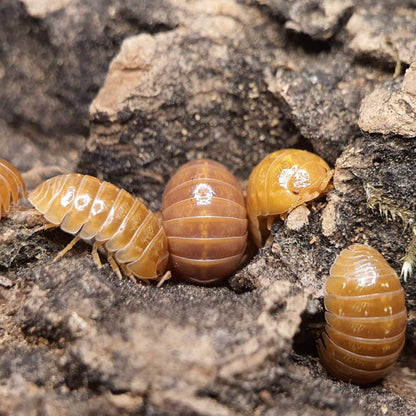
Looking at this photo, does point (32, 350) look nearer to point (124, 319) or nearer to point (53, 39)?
point (124, 319)

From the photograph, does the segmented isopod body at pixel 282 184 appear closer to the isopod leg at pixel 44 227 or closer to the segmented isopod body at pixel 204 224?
the segmented isopod body at pixel 204 224

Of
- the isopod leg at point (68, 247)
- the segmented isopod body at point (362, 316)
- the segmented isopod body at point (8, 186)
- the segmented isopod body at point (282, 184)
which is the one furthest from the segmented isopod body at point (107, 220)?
the segmented isopod body at point (362, 316)

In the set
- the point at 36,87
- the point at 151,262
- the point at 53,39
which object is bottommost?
the point at 151,262

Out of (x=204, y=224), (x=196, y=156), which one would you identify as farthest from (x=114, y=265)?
(x=196, y=156)

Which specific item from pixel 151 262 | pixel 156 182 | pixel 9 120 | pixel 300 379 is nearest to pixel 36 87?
pixel 9 120

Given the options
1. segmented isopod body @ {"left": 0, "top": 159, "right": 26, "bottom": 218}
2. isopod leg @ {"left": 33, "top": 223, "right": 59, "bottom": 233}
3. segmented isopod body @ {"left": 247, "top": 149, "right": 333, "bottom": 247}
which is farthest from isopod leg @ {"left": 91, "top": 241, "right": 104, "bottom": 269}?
segmented isopod body @ {"left": 247, "top": 149, "right": 333, "bottom": 247}

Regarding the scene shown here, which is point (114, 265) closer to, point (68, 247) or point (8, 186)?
point (68, 247)
